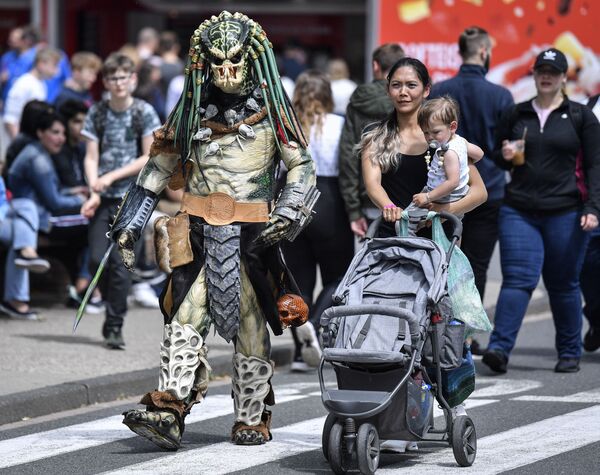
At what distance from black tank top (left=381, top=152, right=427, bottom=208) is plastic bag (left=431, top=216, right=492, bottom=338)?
462 mm

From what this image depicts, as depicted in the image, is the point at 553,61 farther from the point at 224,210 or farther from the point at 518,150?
the point at 224,210

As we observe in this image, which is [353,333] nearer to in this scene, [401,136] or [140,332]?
[401,136]

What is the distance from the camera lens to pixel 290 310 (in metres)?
7.34

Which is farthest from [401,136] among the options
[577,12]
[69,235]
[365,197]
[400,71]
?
[577,12]

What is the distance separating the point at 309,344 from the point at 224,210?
2701 millimetres

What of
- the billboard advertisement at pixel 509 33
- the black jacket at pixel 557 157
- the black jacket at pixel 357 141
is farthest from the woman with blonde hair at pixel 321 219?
the billboard advertisement at pixel 509 33

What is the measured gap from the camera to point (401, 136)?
7.62 meters

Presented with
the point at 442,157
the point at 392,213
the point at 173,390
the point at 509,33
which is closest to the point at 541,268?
the point at 442,157

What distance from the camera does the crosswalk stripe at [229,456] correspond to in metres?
6.83

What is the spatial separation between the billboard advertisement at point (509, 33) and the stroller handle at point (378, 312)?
8065mm

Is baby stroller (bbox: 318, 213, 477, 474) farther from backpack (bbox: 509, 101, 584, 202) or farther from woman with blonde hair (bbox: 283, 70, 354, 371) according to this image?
woman with blonde hair (bbox: 283, 70, 354, 371)

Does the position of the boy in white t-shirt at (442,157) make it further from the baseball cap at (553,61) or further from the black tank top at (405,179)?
the baseball cap at (553,61)

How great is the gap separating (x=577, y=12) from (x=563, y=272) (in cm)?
536

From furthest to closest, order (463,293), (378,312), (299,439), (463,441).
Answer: (299,439) → (463,293) → (463,441) → (378,312)
